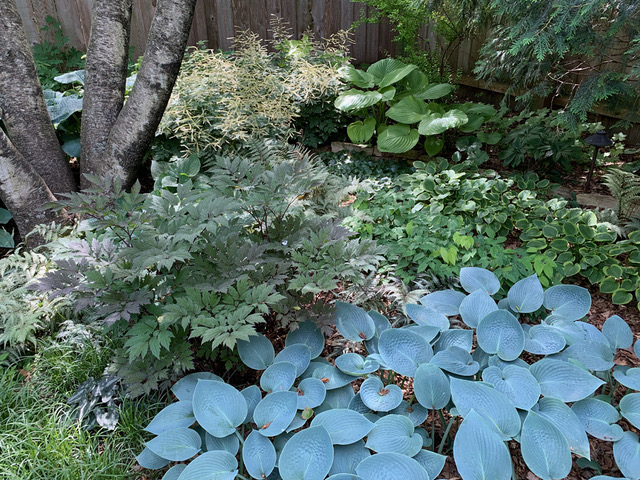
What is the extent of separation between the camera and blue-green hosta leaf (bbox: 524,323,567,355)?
178 centimetres

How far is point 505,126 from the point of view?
387 centimetres

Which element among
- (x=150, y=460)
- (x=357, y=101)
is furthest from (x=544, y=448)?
Answer: (x=357, y=101)

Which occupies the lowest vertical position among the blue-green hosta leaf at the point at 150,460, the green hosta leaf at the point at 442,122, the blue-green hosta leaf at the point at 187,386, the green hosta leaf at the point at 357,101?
the blue-green hosta leaf at the point at 150,460

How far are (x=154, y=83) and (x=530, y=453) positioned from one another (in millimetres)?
2706

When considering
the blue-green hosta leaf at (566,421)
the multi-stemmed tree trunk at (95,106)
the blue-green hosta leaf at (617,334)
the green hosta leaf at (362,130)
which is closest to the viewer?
the blue-green hosta leaf at (566,421)

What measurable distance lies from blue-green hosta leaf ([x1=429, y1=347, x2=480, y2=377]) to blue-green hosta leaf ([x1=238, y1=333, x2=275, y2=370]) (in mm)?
660

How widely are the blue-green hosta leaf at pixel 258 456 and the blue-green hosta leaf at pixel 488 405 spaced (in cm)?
66

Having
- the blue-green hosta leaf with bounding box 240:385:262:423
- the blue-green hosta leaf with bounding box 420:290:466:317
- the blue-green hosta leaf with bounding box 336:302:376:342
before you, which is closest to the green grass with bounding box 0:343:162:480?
the blue-green hosta leaf with bounding box 240:385:262:423

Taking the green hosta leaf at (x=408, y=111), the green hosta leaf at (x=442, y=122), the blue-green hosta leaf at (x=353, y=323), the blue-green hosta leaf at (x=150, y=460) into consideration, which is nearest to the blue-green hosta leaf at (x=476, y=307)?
the blue-green hosta leaf at (x=353, y=323)

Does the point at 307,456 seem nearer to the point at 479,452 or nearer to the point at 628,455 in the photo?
the point at 479,452

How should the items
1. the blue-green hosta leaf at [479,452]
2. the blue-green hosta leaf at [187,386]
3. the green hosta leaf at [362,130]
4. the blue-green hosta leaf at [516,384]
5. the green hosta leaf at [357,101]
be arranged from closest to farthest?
the blue-green hosta leaf at [479,452] < the blue-green hosta leaf at [516,384] < the blue-green hosta leaf at [187,386] < the green hosta leaf at [357,101] < the green hosta leaf at [362,130]

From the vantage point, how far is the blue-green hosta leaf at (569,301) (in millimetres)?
1987

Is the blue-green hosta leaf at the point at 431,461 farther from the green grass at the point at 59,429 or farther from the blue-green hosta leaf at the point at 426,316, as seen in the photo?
the green grass at the point at 59,429

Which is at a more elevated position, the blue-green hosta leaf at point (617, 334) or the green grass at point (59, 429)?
the blue-green hosta leaf at point (617, 334)
